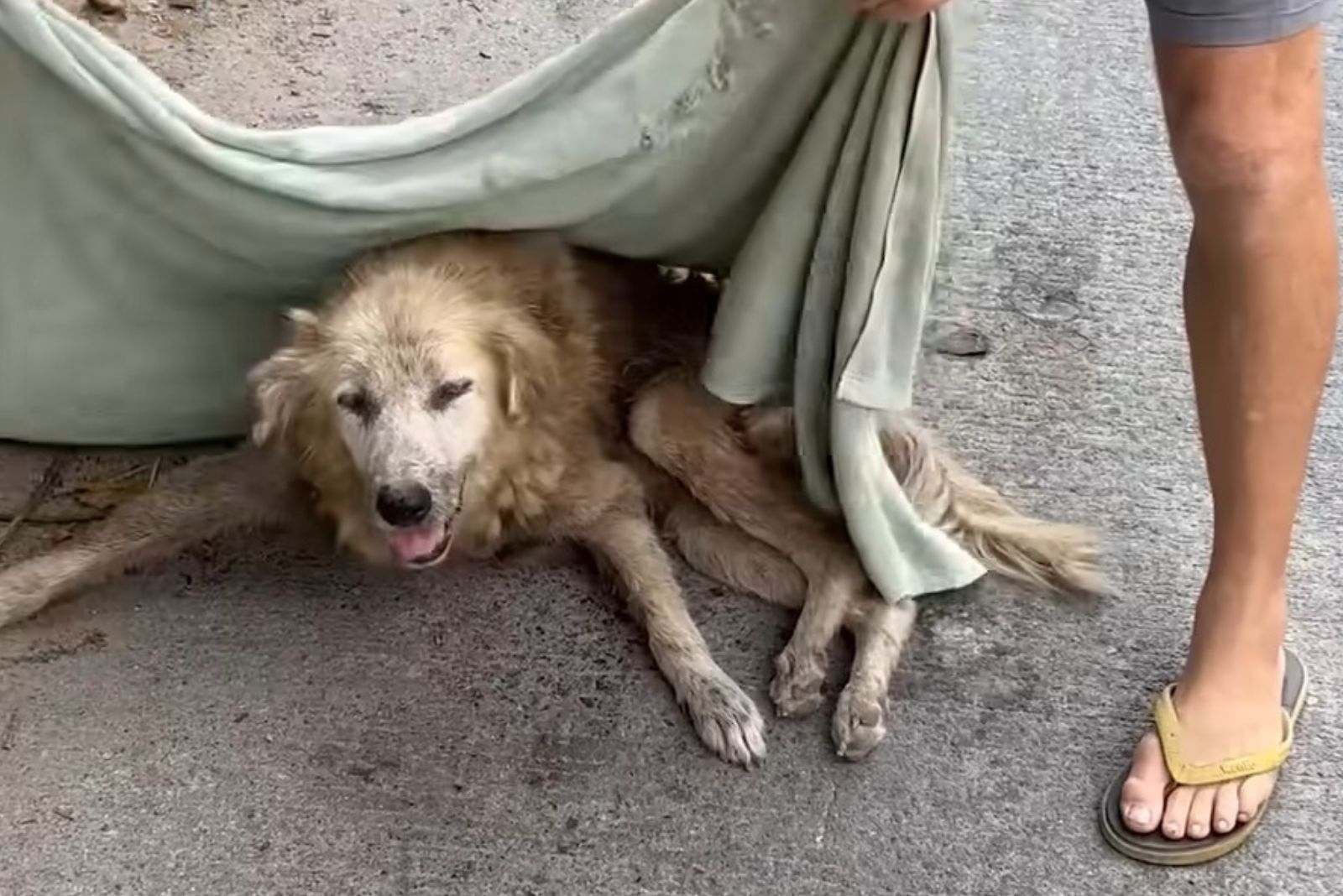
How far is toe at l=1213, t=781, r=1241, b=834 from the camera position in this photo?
1718 mm

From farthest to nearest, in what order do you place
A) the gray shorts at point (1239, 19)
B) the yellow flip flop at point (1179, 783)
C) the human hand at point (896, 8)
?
1. the yellow flip flop at point (1179, 783)
2. the human hand at point (896, 8)
3. the gray shorts at point (1239, 19)

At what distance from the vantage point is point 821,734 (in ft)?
6.11

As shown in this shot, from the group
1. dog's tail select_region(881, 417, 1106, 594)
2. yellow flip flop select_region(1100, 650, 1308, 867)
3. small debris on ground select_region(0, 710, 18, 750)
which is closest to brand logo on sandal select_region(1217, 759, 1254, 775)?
yellow flip flop select_region(1100, 650, 1308, 867)

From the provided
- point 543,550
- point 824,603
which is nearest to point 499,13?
point 543,550

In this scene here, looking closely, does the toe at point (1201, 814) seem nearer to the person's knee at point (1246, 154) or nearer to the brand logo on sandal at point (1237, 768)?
the brand logo on sandal at point (1237, 768)

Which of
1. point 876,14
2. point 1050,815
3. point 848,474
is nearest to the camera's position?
point 876,14

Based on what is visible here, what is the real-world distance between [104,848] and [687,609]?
698 mm

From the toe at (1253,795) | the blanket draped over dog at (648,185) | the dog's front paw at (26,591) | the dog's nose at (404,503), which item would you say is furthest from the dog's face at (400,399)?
the toe at (1253,795)

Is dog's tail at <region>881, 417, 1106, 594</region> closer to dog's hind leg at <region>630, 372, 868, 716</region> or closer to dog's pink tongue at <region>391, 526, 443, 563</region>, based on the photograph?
dog's hind leg at <region>630, 372, 868, 716</region>

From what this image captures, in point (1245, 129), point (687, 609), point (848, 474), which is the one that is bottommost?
point (687, 609)

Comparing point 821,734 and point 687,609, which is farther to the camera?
point 687,609

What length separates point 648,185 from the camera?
1891 mm

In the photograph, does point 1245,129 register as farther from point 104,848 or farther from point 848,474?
point 104,848

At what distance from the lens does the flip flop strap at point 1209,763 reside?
5.70 feet
